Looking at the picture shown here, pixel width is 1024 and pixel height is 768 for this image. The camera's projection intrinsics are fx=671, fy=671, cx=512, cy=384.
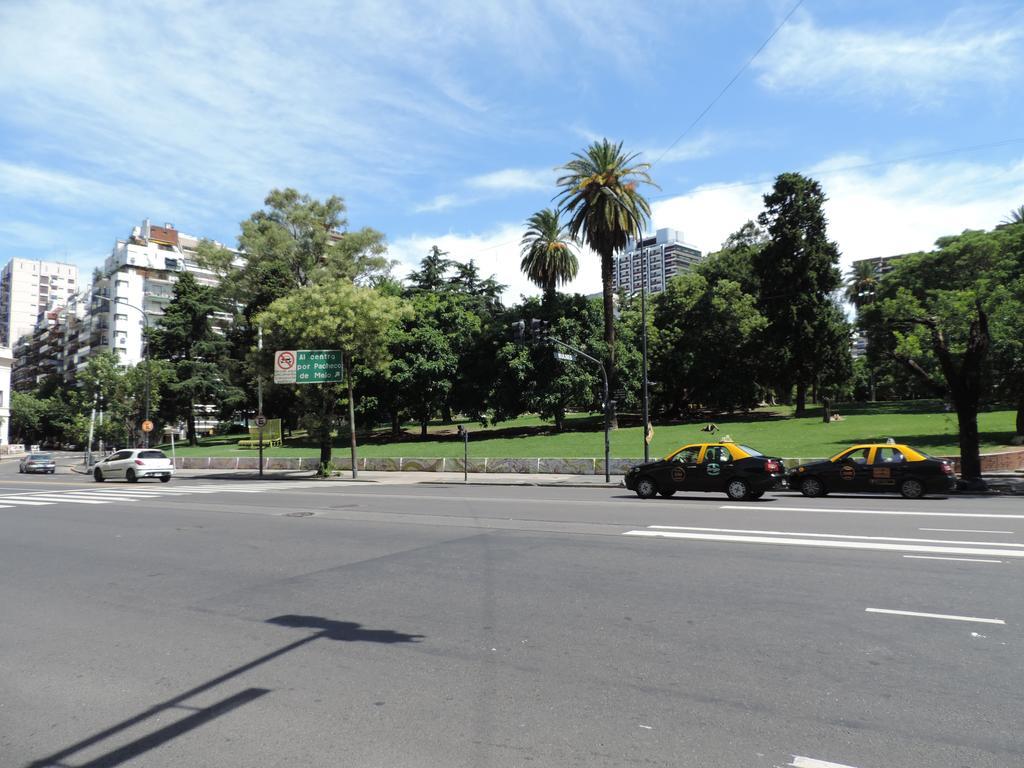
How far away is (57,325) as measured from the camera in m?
127

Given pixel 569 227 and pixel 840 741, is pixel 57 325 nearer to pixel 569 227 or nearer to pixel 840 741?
pixel 569 227

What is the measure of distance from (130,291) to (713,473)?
335ft

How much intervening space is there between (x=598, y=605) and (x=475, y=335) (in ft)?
159

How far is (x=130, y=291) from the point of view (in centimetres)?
9888

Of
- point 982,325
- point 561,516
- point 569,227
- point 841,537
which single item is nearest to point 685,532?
point 841,537

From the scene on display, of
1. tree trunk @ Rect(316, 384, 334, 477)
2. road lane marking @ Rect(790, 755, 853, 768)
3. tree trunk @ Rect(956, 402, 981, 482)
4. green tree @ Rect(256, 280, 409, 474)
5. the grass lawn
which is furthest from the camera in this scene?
tree trunk @ Rect(316, 384, 334, 477)

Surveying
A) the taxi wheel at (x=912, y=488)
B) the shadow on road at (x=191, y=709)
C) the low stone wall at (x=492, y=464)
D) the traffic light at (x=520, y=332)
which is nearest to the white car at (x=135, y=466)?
the low stone wall at (x=492, y=464)

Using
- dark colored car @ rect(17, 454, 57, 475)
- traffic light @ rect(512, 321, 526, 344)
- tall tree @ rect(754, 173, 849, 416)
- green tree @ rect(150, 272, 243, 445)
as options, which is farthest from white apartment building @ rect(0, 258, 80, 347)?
traffic light @ rect(512, 321, 526, 344)

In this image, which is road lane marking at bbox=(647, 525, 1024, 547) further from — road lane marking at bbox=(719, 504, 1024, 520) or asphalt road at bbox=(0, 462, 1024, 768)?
road lane marking at bbox=(719, 504, 1024, 520)

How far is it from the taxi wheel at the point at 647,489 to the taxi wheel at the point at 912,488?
6883mm

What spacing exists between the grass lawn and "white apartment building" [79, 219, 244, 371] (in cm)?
5748

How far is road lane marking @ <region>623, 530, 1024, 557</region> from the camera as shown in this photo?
9766 mm

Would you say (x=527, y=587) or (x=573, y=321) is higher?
(x=573, y=321)

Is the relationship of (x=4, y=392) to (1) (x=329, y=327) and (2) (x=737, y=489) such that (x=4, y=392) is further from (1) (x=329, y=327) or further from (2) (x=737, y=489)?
(2) (x=737, y=489)
